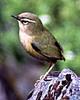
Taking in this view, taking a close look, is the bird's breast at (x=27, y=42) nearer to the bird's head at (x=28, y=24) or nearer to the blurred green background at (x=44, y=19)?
the bird's head at (x=28, y=24)

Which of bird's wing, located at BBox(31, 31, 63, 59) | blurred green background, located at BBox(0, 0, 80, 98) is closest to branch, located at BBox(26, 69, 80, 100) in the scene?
bird's wing, located at BBox(31, 31, 63, 59)

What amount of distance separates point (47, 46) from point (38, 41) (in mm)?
87

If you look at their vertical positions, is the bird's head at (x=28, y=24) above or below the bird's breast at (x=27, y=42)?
above

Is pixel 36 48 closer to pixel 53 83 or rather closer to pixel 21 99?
pixel 53 83

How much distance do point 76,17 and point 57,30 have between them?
1.34 feet

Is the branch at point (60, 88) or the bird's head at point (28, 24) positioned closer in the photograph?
the branch at point (60, 88)

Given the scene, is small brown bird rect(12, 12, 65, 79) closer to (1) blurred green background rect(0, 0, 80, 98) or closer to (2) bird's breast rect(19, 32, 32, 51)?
(2) bird's breast rect(19, 32, 32, 51)

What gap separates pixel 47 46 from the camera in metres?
4.74

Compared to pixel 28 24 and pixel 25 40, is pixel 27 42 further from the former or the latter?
pixel 28 24

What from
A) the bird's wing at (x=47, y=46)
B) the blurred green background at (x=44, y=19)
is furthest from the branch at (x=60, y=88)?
the blurred green background at (x=44, y=19)

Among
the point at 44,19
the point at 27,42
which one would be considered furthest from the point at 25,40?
the point at 44,19

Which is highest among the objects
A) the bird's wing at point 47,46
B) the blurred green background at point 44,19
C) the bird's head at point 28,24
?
the bird's head at point 28,24

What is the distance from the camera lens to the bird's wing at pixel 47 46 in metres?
4.64

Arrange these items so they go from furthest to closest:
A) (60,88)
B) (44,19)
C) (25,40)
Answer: (44,19) → (25,40) → (60,88)
